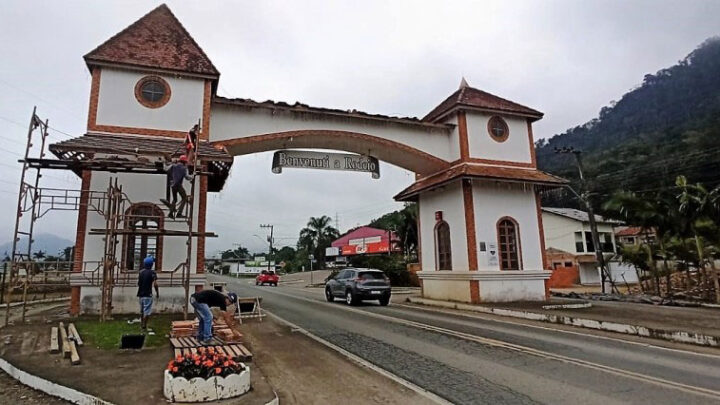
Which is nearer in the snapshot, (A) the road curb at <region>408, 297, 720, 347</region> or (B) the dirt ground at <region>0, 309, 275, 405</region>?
(B) the dirt ground at <region>0, 309, 275, 405</region>

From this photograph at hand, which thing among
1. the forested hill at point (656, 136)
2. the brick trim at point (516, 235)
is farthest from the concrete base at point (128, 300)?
the forested hill at point (656, 136)

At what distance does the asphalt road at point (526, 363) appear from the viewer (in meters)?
5.66

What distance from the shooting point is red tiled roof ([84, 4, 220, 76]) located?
46.4 feet

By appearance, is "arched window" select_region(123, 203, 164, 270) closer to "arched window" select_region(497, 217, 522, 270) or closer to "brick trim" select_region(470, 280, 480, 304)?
"brick trim" select_region(470, 280, 480, 304)

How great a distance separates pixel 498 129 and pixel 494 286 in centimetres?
678

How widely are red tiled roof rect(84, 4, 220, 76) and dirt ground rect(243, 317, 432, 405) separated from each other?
981cm

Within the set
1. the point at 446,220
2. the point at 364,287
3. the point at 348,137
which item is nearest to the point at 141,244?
the point at 348,137

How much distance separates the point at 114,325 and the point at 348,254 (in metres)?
51.2

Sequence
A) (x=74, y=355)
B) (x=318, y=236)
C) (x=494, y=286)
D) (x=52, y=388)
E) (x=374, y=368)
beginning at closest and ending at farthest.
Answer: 1. (x=52, y=388)
2. (x=374, y=368)
3. (x=74, y=355)
4. (x=494, y=286)
5. (x=318, y=236)

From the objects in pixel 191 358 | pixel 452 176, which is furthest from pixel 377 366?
pixel 452 176

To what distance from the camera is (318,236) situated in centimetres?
7000

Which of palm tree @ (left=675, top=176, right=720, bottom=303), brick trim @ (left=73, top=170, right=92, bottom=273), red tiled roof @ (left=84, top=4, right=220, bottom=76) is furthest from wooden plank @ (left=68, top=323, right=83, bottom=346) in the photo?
palm tree @ (left=675, top=176, right=720, bottom=303)

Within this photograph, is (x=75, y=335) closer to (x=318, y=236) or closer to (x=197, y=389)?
(x=197, y=389)

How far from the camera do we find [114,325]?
10695 mm
